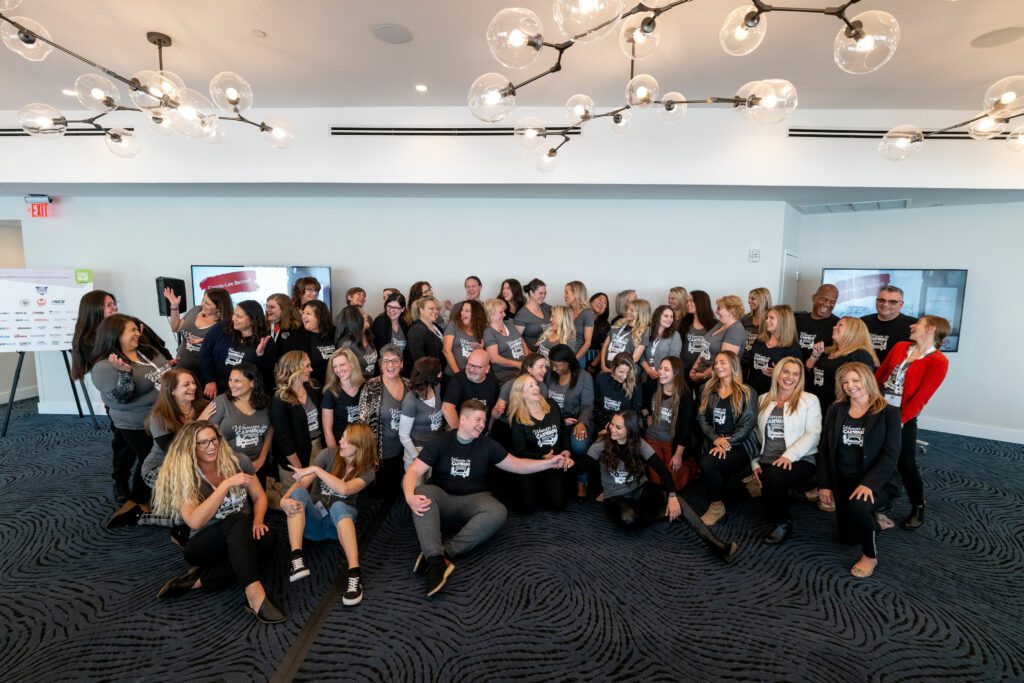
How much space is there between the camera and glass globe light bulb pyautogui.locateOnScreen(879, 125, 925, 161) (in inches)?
104

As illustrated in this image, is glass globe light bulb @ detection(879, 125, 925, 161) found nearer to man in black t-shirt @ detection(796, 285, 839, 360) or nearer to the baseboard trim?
man in black t-shirt @ detection(796, 285, 839, 360)

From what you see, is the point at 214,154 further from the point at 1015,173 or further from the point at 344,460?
the point at 1015,173

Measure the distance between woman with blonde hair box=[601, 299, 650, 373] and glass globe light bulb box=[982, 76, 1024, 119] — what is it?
90.8 inches

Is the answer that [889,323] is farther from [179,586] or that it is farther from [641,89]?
[179,586]

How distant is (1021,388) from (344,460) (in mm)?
7004

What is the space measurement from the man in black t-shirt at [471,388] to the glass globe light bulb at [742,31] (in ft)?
7.75

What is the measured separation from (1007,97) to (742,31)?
61.4 inches

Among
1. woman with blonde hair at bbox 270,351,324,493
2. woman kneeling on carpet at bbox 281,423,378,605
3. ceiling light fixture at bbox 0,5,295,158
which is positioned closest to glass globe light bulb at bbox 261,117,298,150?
ceiling light fixture at bbox 0,5,295,158

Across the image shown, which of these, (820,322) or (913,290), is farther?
(913,290)

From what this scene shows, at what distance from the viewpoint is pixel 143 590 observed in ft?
8.16

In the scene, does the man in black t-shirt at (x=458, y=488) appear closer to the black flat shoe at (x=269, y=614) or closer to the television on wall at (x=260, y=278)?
the black flat shoe at (x=269, y=614)

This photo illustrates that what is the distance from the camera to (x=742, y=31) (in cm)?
180

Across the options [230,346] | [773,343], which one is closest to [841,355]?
[773,343]

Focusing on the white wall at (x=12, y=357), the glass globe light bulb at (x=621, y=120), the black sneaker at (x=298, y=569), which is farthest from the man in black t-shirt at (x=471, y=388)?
the white wall at (x=12, y=357)
